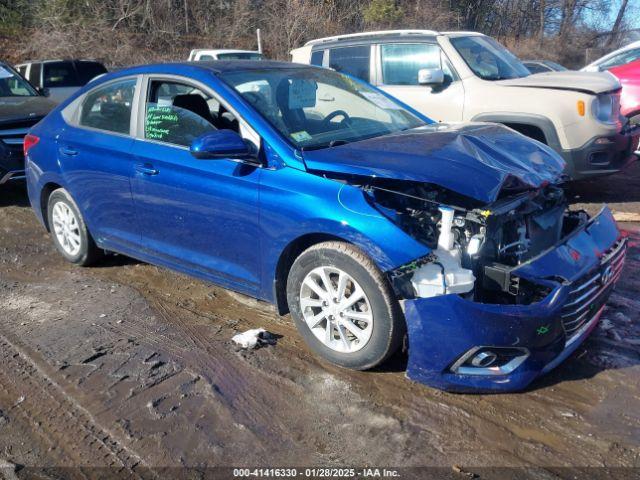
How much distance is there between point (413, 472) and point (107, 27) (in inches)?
914

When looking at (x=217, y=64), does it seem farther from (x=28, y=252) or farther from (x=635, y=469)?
(x=635, y=469)

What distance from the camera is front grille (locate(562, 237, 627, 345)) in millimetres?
3216

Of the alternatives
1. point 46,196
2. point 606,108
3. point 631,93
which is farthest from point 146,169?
point 631,93

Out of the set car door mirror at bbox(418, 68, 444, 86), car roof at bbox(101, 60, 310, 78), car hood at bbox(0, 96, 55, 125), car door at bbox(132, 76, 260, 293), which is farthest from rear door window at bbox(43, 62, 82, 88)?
car door at bbox(132, 76, 260, 293)

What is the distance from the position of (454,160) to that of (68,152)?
3306 millimetres

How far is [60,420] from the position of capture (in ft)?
10.8

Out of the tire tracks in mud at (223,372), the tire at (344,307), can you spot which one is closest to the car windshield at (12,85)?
the tire tracks in mud at (223,372)

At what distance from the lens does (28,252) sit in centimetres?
614

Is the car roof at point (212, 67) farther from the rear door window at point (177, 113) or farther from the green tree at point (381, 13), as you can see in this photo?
the green tree at point (381, 13)

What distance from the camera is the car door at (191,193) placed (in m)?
3.92

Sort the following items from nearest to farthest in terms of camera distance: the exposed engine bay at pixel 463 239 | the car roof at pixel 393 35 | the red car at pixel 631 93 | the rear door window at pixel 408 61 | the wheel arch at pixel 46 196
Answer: the exposed engine bay at pixel 463 239, the wheel arch at pixel 46 196, the rear door window at pixel 408 61, the car roof at pixel 393 35, the red car at pixel 631 93

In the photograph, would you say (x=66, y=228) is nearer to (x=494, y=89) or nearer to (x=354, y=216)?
(x=354, y=216)

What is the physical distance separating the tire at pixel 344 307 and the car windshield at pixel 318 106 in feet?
2.59

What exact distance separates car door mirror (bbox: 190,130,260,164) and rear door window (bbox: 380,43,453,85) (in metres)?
4.24
